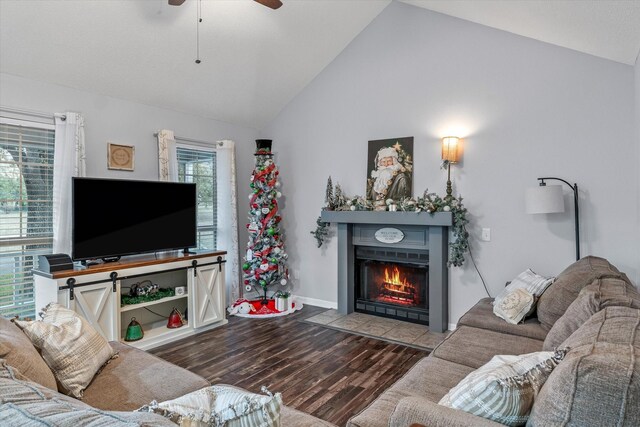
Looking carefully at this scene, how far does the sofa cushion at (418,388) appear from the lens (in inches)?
61.5

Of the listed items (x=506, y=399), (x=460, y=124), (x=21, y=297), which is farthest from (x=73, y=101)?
(x=506, y=399)

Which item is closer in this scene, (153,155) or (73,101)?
(73,101)

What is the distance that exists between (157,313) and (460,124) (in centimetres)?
407

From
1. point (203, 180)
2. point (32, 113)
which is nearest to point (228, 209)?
point (203, 180)

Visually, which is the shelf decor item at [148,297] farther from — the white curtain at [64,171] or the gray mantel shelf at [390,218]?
the gray mantel shelf at [390,218]

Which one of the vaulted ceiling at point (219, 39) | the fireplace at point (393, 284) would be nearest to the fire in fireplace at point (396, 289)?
the fireplace at point (393, 284)

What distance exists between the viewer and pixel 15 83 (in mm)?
3426

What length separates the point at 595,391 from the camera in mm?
999

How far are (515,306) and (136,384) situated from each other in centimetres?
262

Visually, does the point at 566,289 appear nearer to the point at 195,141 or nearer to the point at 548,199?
the point at 548,199

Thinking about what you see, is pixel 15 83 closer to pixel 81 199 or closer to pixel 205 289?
pixel 81 199

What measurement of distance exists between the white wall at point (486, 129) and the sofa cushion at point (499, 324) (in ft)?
3.47

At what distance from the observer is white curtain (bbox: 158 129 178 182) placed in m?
4.45

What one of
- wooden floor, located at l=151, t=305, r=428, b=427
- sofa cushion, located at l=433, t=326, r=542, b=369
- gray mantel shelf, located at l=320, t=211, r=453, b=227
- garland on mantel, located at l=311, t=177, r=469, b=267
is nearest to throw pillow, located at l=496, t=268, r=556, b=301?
sofa cushion, located at l=433, t=326, r=542, b=369
